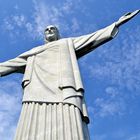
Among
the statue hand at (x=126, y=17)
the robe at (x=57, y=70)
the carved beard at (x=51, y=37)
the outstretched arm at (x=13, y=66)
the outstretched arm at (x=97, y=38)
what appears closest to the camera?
the robe at (x=57, y=70)

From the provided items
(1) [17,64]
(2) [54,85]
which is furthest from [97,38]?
(1) [17,64]

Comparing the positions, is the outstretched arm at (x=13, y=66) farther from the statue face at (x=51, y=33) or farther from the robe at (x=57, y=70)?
the statue face at (x=51, y=33)

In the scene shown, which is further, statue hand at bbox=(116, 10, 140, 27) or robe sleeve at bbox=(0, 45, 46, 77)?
robe sleeve at bbox=(0, 45, 46, 77)

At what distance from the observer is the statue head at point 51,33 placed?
502 inches

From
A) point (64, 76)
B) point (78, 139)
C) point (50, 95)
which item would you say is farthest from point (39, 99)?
point (78, 139)

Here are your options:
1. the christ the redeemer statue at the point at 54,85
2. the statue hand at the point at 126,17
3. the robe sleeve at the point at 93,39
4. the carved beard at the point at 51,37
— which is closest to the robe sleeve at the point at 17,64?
the christ the redeemer statue at the point at 54,85

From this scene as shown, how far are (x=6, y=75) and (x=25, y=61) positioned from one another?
28.1 inches

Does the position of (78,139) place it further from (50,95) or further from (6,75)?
(6,75)

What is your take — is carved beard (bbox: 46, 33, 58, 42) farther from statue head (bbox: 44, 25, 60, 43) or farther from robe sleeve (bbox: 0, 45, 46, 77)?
robe sleeve (bbox: 0, 45, 46, 77)

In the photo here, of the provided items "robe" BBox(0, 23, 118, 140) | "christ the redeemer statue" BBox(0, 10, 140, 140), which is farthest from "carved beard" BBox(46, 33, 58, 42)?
"robe" BBox(0, 23, 118, 140)

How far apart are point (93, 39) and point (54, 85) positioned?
7.10 feet

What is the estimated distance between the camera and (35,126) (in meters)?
9.65

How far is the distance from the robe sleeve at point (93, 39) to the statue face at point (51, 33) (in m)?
0.83

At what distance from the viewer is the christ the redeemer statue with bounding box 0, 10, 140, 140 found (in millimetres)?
9539
